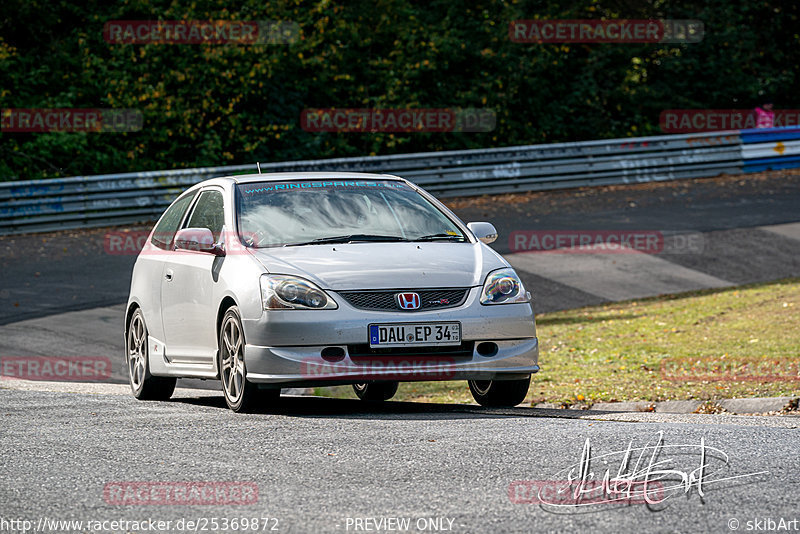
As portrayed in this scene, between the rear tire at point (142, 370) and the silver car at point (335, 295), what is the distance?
13.1 inches

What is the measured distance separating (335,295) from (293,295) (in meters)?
0.27

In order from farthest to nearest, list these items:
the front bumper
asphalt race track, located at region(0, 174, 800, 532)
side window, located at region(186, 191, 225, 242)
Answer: side window, located at region(186, 191, 225, 242), the front bumper, asphalt race track, located at region(0, 174, 800, 532)

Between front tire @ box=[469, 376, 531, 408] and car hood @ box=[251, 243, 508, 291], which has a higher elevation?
car hood @ box=[251, 243, 508, 291]

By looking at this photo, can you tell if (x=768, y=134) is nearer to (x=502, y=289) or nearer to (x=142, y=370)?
(x=142, y=370)

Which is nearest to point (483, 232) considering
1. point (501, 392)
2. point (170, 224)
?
point (501, 392)

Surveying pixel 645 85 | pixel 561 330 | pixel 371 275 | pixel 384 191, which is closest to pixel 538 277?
pixel 561 330

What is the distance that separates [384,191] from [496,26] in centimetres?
2059

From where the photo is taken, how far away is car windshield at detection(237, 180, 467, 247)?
8531mm

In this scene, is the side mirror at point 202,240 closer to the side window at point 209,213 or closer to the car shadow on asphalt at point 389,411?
the side window at point 209,213

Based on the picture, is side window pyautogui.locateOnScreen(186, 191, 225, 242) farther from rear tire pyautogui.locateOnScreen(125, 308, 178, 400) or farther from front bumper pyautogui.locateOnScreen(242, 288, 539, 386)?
front bumper pyautogui.locateOnScreen(242, 288, 539, 386)

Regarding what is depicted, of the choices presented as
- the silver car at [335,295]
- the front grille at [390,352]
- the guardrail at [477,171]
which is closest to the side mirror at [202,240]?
the silver car at [335,295]

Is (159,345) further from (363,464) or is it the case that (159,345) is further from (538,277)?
(538,277)

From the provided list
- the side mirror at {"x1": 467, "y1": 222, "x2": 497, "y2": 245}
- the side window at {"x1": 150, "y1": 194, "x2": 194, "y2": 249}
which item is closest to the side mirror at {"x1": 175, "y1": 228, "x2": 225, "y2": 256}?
the side window at {"x1": 150, "y1": 194, "x2": 194, "y2": 249}

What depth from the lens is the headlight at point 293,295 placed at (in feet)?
25.6
